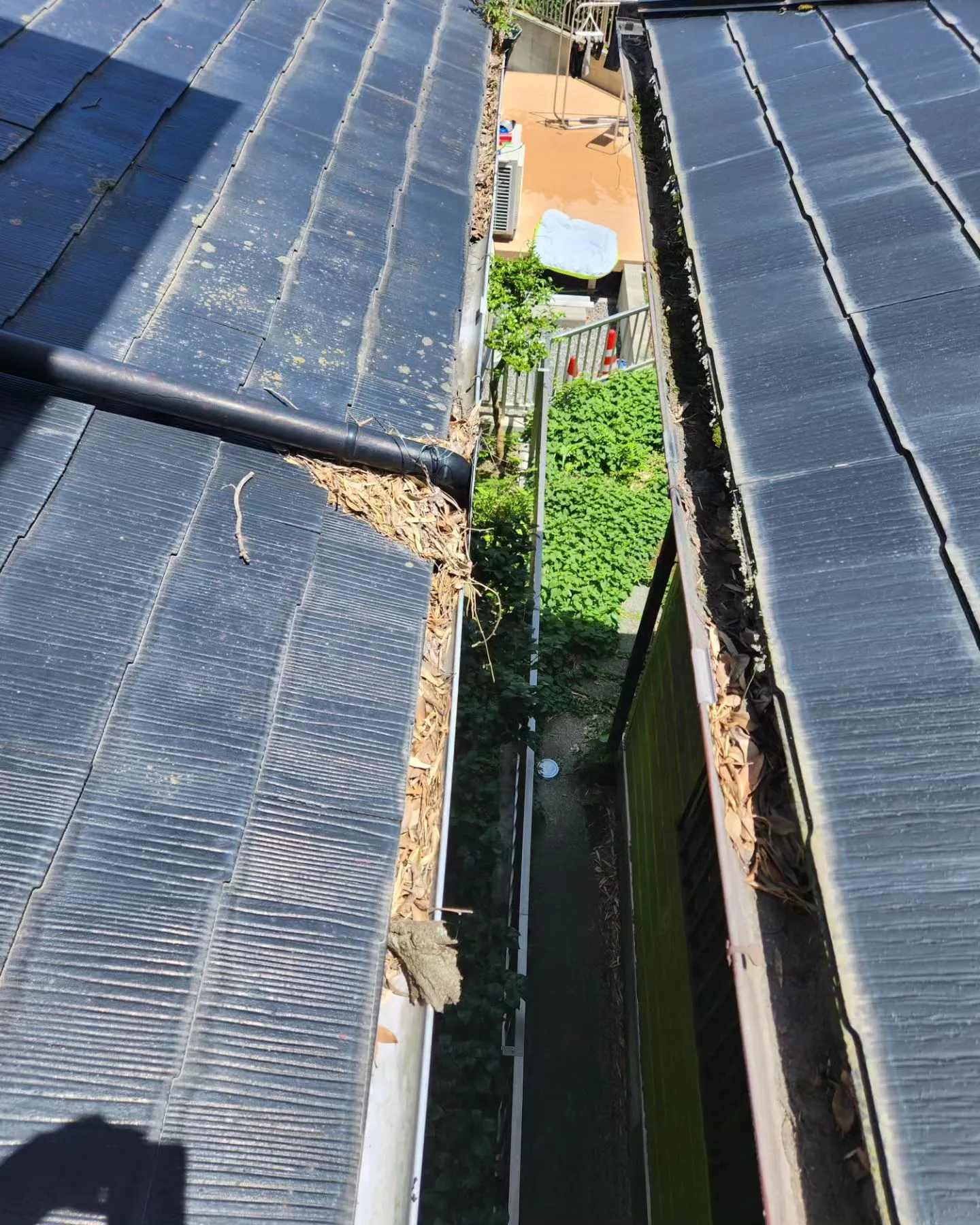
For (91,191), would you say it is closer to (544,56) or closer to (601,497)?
(601,497)

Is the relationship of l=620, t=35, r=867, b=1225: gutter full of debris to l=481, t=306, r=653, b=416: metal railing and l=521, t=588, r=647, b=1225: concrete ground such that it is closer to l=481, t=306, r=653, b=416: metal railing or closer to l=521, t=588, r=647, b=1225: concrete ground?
l=521, t=588, r=647, b=1225: concrete ground

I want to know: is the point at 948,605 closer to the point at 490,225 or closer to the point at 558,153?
the point at 490,225

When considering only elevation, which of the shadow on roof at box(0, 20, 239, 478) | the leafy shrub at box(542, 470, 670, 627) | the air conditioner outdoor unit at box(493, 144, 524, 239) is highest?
the shadow on roof at box(0, 20, 239, 478)

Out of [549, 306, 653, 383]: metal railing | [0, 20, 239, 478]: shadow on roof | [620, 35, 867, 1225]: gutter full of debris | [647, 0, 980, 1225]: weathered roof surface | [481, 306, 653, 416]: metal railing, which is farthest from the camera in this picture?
[549, 306, 653, 383]: metal railing

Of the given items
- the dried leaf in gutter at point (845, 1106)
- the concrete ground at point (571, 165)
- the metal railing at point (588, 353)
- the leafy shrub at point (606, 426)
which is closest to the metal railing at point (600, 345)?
the metal railing at point (588, 353)

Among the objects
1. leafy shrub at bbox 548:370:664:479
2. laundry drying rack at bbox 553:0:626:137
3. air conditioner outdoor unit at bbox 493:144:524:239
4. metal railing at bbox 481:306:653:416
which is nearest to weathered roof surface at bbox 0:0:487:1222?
leafy shrub at bbox 548:370:664:479

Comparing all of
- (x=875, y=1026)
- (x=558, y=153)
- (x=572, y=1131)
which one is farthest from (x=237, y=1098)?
(x=558, y=153)

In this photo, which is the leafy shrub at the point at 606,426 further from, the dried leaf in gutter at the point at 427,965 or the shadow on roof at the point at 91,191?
the dried leaf in gutter at the point at 427,965
